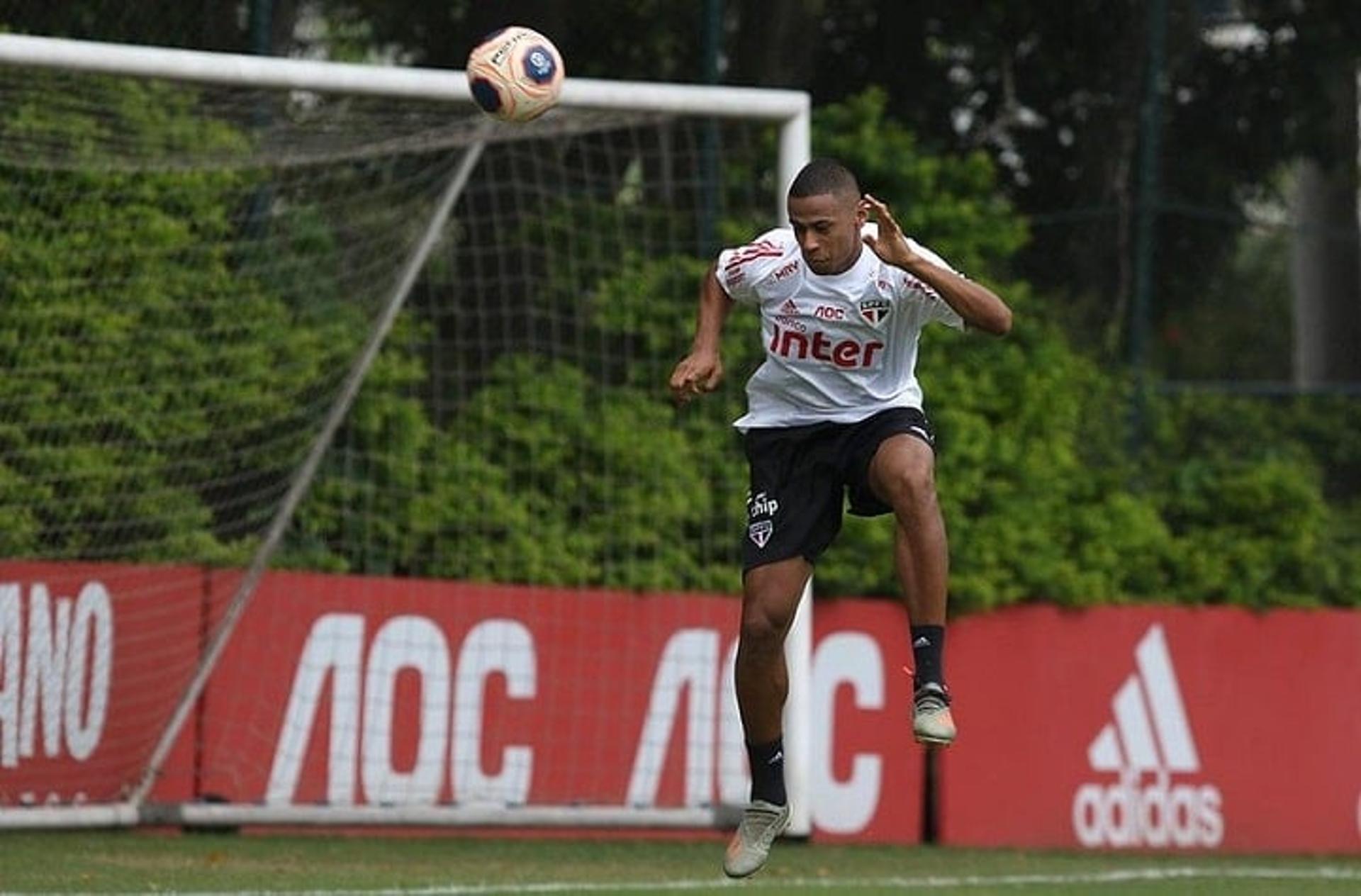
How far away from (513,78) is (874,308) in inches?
59.1

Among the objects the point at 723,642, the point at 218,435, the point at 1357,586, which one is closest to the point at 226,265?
the point at 218,435

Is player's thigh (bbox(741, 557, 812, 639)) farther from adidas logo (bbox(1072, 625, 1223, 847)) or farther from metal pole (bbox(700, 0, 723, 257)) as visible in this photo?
adidas logo (bbox(1072, 625, 1223, 847))

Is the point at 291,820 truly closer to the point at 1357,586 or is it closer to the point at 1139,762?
the point at 1139,762

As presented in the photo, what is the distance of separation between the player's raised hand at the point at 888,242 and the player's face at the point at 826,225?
0.22 m

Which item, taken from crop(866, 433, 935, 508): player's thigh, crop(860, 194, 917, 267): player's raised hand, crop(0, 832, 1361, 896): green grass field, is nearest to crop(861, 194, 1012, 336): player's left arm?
crop(860, 194, 917, 267): player's raised hand

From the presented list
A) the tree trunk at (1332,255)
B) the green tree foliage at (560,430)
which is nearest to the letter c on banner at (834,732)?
the green tree foliage at (560,430)

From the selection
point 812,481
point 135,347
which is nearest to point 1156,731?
point 135,347

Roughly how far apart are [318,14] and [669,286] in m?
2.12

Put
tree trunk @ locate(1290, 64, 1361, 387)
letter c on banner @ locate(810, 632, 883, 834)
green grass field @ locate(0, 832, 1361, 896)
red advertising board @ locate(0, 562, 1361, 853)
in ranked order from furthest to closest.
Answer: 1. tree trunk @ locate(1290, 64, 1361, 387)
2. letter c on banner @ locate(810, 632, 883, 834)
3. red advertising board @ locate(0, 562, 1361, 853)
4. green grass field @ locate(0, 832, 1361, 896)

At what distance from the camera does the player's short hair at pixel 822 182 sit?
917 cm

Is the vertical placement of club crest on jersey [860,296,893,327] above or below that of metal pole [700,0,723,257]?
below

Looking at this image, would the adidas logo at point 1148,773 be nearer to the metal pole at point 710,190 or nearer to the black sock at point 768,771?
the metal pole at point 710,190

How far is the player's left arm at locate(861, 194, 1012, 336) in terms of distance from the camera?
8906mm

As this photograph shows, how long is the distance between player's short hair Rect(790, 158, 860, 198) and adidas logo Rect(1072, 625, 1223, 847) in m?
6.20
